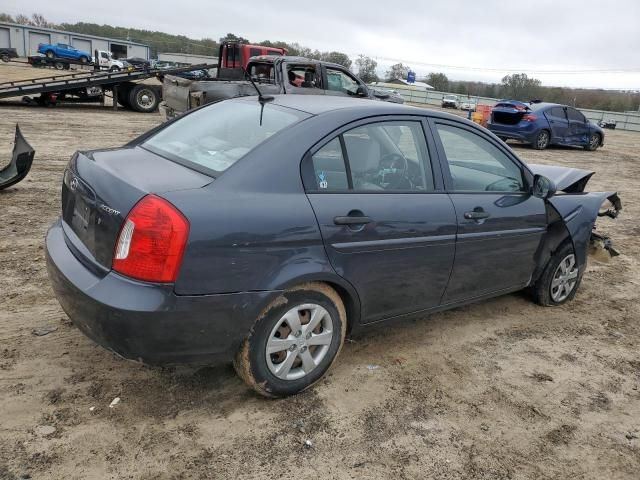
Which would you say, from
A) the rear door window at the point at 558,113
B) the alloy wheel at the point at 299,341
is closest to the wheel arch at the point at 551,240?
the alloy wheel at the point at 299,341

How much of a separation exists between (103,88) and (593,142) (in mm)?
16937

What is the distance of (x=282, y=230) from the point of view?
102 inches

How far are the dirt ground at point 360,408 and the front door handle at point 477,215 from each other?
37.3 inches

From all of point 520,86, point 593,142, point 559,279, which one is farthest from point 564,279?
point 520,86

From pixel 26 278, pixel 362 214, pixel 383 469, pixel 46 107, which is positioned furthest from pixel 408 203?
pixel 46 107

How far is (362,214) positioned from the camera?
291 cm

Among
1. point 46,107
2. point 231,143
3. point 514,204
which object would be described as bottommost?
point 46,107

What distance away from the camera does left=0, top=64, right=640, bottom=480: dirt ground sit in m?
2.47

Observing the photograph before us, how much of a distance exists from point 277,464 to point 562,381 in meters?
2.02

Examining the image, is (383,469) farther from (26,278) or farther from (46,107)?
(46,107)

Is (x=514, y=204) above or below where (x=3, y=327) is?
above

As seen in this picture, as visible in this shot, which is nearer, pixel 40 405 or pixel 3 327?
pixel 40 405

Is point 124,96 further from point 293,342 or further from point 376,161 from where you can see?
point 293,342

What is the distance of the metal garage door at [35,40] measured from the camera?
2862 inches
